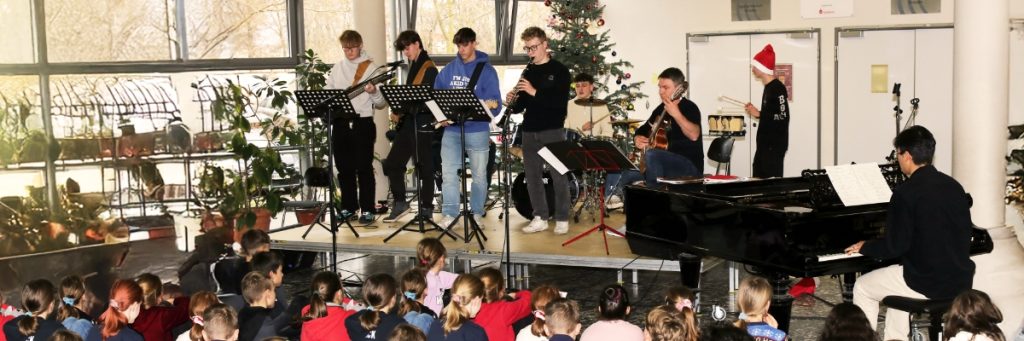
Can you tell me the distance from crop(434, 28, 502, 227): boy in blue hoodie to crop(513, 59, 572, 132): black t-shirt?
310mm

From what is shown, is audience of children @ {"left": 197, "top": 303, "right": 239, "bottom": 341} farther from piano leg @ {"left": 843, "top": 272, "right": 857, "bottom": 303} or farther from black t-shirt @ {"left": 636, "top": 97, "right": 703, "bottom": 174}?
black t-shirt @ {"left": 636, "top": 97, "right": 703, "bottom": 174}

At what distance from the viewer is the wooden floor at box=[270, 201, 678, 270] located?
881 cm

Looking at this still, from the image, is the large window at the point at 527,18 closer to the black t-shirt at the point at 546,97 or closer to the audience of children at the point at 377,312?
the black t-shirt at the point at 546,97

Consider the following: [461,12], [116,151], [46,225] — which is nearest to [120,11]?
[116,151]

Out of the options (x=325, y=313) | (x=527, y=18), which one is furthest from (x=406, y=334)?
(x=527, y=18)

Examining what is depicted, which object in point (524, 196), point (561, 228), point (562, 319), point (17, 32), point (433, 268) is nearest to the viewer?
point (562, 319)

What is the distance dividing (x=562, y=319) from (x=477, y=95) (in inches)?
175

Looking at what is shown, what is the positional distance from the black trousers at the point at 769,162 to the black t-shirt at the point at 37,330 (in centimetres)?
581

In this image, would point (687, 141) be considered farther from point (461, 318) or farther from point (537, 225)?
point (461, 318)

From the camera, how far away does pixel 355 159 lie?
1061 cm

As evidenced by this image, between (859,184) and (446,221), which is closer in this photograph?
(859,184)

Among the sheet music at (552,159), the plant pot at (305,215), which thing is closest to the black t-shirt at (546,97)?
the sheet music at (552,159)

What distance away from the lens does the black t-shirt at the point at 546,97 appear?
9219mm

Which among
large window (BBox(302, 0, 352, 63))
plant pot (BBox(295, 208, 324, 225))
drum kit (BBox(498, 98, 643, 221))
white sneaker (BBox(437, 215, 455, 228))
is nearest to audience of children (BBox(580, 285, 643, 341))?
drum kit (BBox(498, 98, 643, 221))
